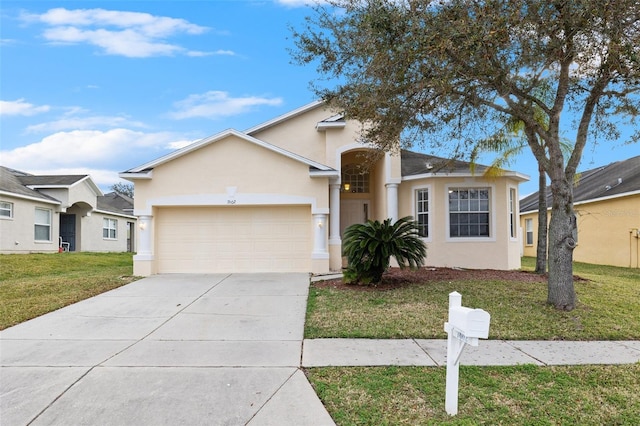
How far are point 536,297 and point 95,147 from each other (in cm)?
2420

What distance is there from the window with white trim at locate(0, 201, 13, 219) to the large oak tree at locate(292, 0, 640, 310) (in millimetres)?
15877

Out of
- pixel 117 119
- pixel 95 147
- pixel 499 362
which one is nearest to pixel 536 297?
pixel 499 362

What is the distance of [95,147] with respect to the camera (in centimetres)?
2394

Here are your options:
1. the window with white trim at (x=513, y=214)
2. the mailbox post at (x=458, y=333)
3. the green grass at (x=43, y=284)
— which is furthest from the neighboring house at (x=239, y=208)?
the mailbox post at (x=458, y=333)

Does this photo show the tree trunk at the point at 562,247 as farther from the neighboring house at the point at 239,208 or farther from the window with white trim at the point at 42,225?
the window with white trim at the point at 42,225

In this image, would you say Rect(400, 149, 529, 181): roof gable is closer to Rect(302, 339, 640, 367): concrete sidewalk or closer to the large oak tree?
the large oak tree

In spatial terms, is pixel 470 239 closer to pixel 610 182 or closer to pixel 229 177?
pixel 229 177

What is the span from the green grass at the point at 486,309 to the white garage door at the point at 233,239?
125 inches

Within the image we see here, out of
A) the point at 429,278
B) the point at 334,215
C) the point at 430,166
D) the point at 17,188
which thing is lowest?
the point at 429,278

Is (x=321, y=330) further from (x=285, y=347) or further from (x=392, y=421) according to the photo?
(x=392, y=421)

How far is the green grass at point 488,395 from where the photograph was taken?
11.8ft

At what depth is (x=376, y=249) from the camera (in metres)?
9.30

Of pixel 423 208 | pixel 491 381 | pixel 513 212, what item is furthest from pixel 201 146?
pixel 513 212

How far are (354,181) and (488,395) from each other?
13165mm
